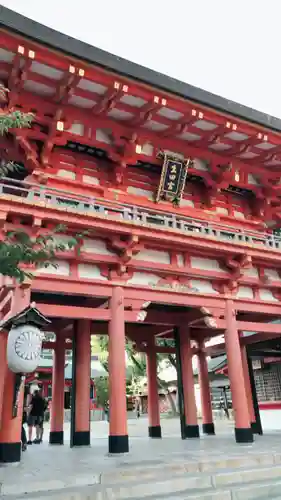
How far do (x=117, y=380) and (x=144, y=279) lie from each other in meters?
2.34

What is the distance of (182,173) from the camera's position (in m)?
10.6

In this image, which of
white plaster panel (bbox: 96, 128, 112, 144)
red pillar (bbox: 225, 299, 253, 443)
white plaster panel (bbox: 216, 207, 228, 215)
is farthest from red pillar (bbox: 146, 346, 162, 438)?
white plaster panel (bbox: 96, 128, 112, 144)

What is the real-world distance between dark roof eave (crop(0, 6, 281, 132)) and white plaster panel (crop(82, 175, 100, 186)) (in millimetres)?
2613

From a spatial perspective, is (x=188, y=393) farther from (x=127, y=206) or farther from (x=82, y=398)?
(x=127, y=206)

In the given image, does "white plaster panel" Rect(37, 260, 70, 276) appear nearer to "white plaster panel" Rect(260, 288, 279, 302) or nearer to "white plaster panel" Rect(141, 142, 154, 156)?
"white plaster panel" Rect(141, 142, 154, 156)

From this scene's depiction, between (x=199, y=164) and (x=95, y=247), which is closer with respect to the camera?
(x=95, y=247)

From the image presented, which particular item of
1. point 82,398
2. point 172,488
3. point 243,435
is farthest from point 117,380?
point 243,435

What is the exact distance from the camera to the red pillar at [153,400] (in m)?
12.8

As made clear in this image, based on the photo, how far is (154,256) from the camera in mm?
9211

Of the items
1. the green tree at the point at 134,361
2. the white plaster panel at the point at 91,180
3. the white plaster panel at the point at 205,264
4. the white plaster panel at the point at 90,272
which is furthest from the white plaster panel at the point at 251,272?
the green tree at the point at 134,361

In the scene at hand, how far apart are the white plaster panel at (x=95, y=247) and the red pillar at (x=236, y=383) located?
345 cm

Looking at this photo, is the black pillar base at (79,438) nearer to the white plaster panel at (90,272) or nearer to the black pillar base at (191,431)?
the black pillar base at (191,431)

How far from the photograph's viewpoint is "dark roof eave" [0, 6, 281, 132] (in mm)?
7527

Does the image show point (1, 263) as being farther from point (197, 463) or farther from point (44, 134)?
point (44, 134)
